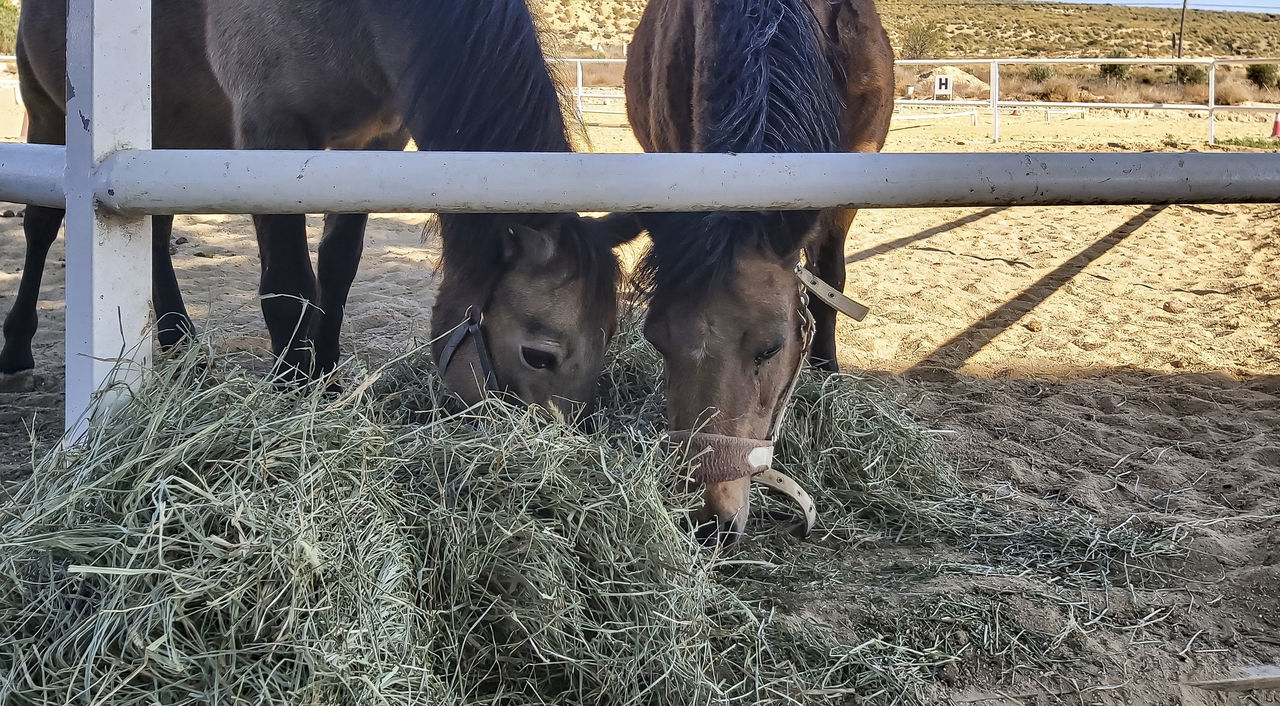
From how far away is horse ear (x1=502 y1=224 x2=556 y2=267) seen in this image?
2045 mm

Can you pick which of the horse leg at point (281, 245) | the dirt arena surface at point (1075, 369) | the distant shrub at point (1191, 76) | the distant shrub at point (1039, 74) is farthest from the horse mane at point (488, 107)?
the distant shrub at point (1191, 76)

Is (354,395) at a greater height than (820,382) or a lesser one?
greater

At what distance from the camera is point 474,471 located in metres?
1.42

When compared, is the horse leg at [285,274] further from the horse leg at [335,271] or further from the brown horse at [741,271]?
the brown horse at [741,271]

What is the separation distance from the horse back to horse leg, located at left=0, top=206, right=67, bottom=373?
0.46 meters

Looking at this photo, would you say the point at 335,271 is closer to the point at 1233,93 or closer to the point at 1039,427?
the point at 1039,427

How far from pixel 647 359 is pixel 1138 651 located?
1427 mm

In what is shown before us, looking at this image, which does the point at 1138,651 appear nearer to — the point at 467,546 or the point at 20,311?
the point at 467,546

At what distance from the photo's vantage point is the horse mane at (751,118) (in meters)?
1.97

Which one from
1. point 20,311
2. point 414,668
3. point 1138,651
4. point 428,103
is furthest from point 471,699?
point 20,311

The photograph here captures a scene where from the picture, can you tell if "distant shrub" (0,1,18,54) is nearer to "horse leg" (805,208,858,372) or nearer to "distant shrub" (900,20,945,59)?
"horse leg" (805,208,858,372)

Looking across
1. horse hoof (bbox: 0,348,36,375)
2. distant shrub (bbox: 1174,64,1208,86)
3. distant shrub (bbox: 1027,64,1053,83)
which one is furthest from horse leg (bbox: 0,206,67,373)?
distant shrub (bbox: 1174,64,1208,86)

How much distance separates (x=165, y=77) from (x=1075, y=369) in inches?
153

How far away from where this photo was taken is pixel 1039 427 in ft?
10.2
